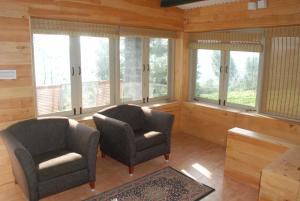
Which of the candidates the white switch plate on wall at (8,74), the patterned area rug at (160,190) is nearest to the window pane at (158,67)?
the patterned area rug at (160,190)

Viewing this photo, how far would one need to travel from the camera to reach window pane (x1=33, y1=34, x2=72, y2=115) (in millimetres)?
3563

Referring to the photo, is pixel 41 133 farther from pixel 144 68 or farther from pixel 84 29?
pixel 144 68

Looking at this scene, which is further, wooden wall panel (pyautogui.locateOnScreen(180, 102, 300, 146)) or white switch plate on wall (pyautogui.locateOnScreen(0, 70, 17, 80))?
wooden wall panel (pyautogui.locateOnScreen(180, 102, 300, 146))

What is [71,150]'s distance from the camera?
127 inches

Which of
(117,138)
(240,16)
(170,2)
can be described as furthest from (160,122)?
(240,16)

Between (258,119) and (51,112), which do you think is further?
(258,119)

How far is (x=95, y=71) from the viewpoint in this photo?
13.6 ft

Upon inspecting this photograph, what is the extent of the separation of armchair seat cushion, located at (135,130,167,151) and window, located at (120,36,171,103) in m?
1.08

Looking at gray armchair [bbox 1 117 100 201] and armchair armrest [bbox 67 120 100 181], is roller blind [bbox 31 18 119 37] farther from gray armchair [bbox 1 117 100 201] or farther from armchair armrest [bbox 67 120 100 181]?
armchair armrest [bbox 67 120 100 181]

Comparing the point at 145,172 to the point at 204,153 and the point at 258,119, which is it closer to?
the point at 204,153

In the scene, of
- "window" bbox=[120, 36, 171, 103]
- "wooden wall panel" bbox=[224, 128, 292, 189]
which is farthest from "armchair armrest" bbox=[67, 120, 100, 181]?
"wooden wall panel" bbox=[224, 128, 292, 189]

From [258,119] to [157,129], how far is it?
1604 millimetres

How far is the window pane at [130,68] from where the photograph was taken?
14.6 ft

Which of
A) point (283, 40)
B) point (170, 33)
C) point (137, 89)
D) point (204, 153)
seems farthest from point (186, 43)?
point (204, 153)
